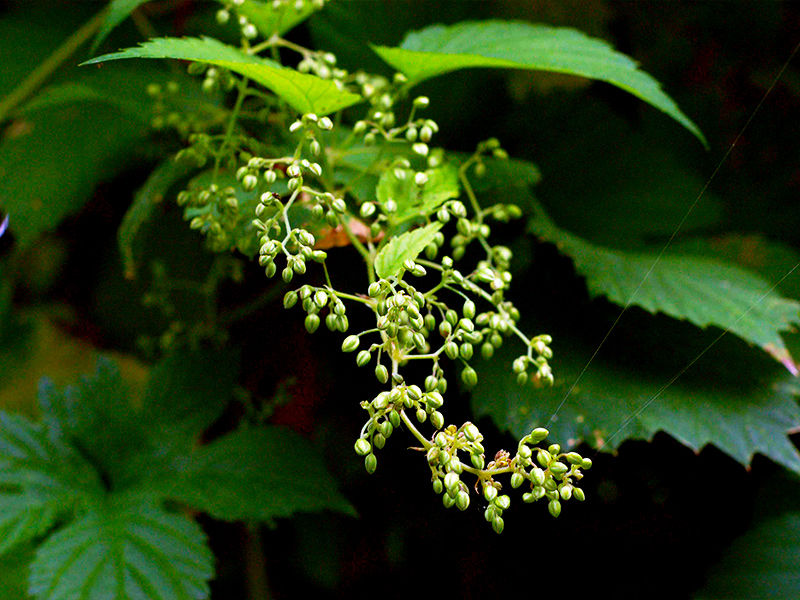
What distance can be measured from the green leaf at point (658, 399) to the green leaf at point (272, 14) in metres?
0.46

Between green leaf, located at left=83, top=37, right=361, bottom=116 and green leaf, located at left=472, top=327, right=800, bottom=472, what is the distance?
35 centimetres

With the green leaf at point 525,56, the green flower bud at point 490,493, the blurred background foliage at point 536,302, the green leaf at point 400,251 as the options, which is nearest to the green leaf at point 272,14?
the green leaf at point 525,56

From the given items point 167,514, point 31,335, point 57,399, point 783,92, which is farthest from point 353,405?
point 783,92

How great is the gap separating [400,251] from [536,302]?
385 mm

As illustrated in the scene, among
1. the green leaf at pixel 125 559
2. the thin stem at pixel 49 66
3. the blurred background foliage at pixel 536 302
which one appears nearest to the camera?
the green leaf at pixel 125 559

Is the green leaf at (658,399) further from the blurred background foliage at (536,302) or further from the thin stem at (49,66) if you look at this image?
the thin stem at (49,66)

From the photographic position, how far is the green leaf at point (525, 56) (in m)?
0.74

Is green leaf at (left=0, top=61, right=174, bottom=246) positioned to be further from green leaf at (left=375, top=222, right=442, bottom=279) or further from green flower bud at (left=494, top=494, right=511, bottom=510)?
green flower bud at (left=494, top=494, right=511, bottom=510)

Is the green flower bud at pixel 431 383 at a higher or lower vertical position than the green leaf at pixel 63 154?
lower

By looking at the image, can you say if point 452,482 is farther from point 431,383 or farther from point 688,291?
point 688,291

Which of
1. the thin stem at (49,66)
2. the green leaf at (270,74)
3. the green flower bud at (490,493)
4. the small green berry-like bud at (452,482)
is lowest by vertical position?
the green flower bud at (490,493)

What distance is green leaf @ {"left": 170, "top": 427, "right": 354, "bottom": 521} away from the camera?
2.61ft

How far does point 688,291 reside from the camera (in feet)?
2.71

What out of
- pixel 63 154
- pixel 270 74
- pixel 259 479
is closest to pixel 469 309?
pixel 270 74
